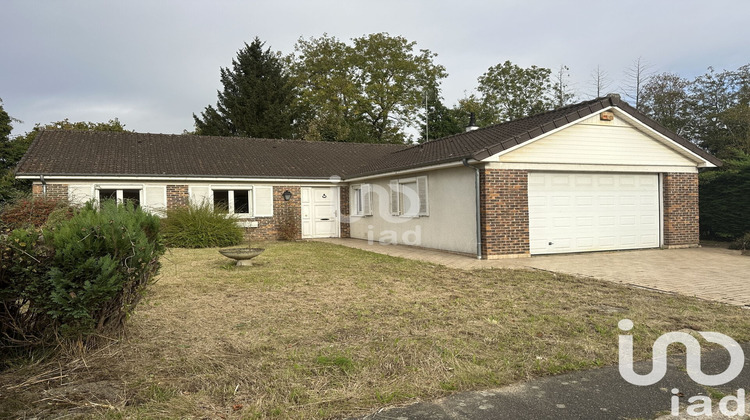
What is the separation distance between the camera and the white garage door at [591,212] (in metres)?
12.0

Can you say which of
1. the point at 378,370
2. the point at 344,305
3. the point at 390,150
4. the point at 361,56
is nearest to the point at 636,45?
the point at 390,150

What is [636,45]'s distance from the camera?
24766 millimetres

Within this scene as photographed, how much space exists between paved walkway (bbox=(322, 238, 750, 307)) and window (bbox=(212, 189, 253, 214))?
6.54m

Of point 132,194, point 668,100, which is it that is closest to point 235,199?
point 132,194

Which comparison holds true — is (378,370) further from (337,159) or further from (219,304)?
(337,159)

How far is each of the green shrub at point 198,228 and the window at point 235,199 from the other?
1701 mm

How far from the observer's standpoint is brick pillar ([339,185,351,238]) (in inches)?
758

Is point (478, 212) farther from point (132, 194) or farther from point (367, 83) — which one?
point (367, 83)

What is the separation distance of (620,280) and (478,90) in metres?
37.3

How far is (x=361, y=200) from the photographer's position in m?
18.0

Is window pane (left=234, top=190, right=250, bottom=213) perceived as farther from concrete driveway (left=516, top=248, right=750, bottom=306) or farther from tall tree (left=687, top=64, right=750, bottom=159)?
tall tree (left=687, top=64, right=750, bottom=159)

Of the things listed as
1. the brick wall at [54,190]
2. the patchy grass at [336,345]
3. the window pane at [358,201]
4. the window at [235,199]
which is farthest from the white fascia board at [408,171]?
the brick wall at [54,190]

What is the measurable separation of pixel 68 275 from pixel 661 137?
13.8m

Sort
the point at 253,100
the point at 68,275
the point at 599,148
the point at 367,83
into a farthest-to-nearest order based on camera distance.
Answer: the point at 367,83, the point at 253,100, the point at 599,148, the point at 68,275
